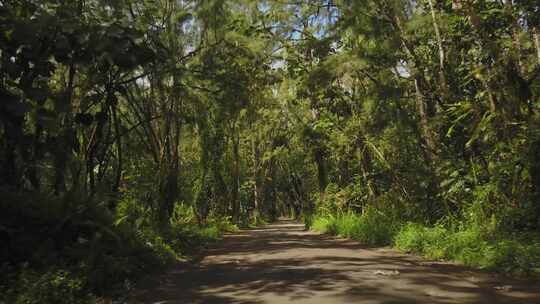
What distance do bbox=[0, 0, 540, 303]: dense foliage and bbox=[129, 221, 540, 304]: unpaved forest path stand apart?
0.83 m

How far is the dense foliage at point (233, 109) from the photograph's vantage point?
8125 millimetres

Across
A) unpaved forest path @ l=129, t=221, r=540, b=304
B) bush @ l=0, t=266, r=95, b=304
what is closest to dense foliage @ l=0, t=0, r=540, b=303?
bush @ l=0, t=266, r=95, b=304

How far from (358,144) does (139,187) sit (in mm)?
8787

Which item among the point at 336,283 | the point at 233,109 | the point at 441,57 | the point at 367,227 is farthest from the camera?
the point at 233,109

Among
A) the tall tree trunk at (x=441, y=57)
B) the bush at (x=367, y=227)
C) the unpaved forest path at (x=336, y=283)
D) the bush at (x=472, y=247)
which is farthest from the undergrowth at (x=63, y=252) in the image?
the tall tree trunk at (x=441, y=57)

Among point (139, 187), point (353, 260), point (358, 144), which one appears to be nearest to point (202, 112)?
point (139, 187)

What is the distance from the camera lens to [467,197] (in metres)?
12.6

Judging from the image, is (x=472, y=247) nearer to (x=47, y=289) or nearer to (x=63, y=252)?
(x=63, y=252)

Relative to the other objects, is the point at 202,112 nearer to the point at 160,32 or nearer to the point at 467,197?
the point at 160,32

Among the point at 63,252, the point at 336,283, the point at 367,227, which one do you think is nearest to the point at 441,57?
the point at 367,227

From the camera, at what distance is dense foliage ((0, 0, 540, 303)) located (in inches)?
320

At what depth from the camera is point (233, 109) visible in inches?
744

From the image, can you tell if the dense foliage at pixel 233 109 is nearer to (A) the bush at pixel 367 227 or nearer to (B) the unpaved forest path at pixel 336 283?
(A) the bush at pixel 367 227

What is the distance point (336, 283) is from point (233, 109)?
11776 mm
